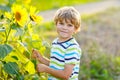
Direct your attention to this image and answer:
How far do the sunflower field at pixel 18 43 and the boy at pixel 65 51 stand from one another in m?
0.13

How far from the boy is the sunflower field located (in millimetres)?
126

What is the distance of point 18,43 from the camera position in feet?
12.9

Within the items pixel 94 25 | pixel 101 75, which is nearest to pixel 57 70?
pixel 101 75

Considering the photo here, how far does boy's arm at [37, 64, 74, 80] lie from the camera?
3705 millimetres

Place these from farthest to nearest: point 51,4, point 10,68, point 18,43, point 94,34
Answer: point 51,4 → point 94,34 → point 18,43 → point 10,68

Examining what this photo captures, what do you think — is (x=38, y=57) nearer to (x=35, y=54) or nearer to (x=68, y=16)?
(x=35, y=54)

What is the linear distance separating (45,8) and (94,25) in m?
2.67

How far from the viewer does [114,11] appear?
45.6ft

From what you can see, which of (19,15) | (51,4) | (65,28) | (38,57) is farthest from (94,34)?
(19,15)

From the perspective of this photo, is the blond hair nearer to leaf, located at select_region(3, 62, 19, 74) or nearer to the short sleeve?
the short sleeve

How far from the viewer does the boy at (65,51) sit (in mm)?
3715

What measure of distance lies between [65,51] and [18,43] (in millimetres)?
416

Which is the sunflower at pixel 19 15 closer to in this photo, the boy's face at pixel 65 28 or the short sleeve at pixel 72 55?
the boy's face at pixel 65 28

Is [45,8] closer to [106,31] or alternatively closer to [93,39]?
[106,31]
